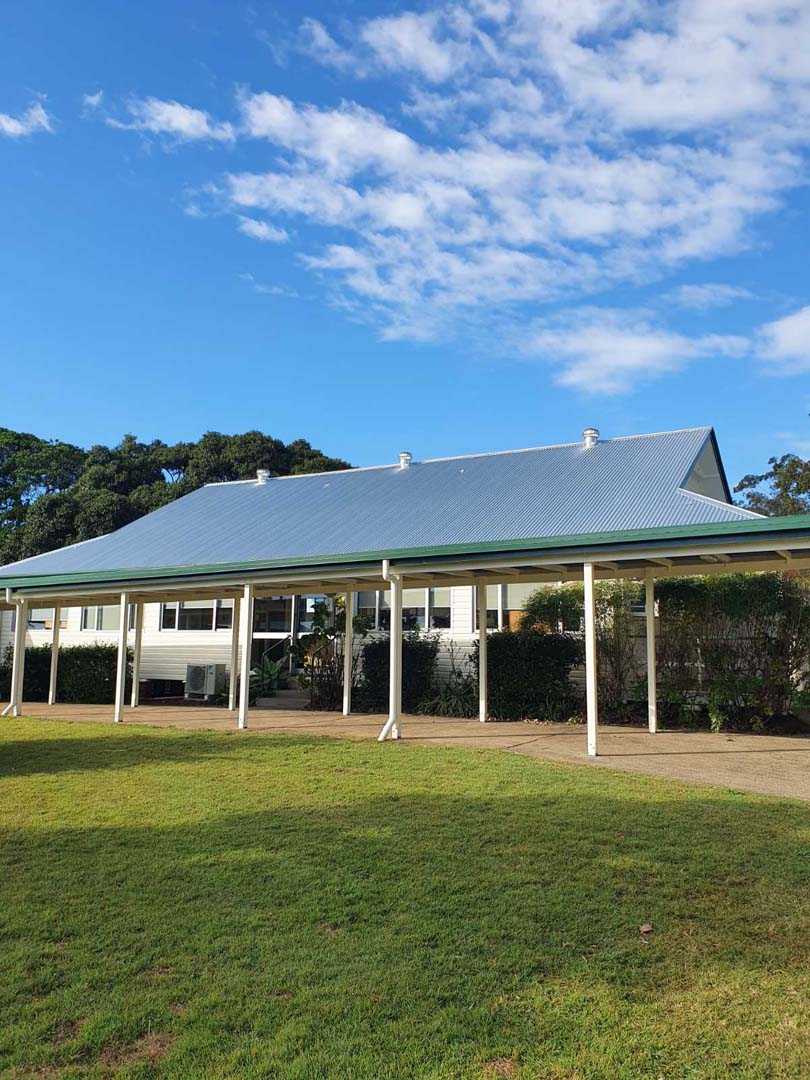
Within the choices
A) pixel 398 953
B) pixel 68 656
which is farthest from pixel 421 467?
pixel 398 953

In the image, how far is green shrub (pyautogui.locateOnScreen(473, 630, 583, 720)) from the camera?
14781 millimetres

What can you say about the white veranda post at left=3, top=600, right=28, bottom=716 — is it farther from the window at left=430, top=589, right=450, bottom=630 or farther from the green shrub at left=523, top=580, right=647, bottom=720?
the green shrub at left=523, top=580, right=647, bottom=720

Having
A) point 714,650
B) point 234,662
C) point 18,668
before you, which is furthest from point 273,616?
point 714,650

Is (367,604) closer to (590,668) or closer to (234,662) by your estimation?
(234,662)

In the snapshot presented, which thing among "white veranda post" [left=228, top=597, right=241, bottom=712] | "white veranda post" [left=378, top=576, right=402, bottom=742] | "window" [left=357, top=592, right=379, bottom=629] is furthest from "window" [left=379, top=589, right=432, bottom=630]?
"white veranda post" [left=378, top=576, right=402, bottom=742]

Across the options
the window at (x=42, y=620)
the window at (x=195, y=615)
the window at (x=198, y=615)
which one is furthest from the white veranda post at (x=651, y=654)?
the window at (x=42, y=620)

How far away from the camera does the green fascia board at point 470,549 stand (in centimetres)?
948

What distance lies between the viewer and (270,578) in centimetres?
1378

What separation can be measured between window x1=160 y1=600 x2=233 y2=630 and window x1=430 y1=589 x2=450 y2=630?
235 inches

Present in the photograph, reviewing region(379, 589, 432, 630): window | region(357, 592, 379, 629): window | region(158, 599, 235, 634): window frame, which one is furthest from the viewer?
region(158, 599, 235, 634): window frame

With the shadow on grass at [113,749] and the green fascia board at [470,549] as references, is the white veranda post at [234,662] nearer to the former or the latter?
the green fascia board at [470,549]

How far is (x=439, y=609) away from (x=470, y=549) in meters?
8.03

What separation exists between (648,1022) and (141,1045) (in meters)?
2.09

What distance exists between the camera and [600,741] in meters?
11.6
